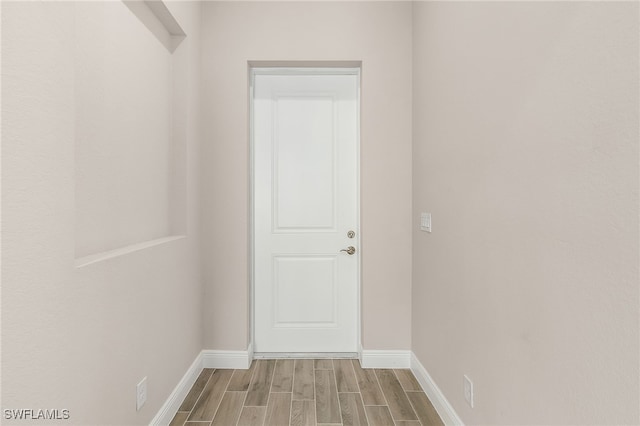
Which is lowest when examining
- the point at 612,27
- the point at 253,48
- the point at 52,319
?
the point at 52,319

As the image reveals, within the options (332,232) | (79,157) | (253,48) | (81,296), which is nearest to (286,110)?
(253,48)

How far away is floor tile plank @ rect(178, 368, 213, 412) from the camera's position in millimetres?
2125

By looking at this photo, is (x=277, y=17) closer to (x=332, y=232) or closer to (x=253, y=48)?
(x=253, y=48)

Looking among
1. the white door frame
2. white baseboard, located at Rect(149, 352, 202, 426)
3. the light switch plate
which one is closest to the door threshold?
the white door frame

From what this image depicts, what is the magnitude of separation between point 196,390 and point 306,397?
0.71 meters

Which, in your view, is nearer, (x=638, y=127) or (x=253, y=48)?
(x=638, y=127)

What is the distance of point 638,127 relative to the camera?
2.69ft

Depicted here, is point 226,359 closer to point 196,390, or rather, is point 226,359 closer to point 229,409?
point 196,390

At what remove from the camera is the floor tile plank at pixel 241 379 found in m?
2.33

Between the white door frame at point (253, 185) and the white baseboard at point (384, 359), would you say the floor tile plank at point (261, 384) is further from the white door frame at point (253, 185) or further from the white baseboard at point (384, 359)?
the white baseboard at point (384, 359)

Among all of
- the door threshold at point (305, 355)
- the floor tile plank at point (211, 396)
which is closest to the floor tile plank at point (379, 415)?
the door threshold at point (305, 355)

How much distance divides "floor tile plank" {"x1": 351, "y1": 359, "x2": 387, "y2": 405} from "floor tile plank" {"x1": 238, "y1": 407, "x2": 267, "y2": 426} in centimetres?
60

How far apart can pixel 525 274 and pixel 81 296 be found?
4.93 feet

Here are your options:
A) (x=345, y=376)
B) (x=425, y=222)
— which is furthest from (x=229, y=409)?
(x=425, y=222)
